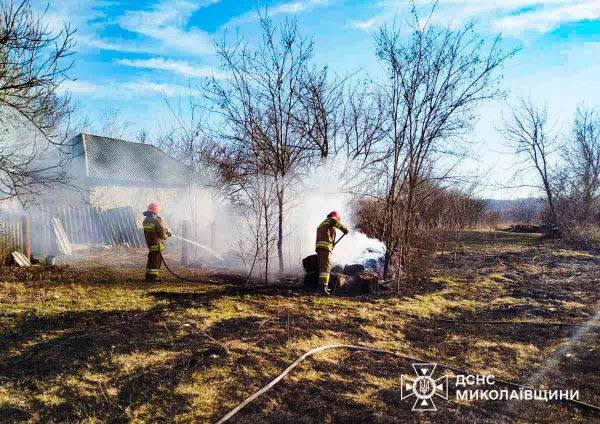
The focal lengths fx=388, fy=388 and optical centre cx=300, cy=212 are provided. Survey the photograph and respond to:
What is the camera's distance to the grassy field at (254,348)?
348 centimetres

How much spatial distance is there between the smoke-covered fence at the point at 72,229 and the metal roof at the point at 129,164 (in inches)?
253

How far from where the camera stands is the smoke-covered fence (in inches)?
371

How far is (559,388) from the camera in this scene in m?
4.13

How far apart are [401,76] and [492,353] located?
18.1 feet

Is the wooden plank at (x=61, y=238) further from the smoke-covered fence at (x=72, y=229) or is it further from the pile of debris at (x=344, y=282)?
the pile of debris at (x=344, y=282)

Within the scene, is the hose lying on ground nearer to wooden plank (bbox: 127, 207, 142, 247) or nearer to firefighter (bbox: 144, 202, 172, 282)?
firefighter (bbox: 144, 202, 172, 282)

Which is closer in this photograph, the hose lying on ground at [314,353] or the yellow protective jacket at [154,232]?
the hose lying on ground at [314,353]

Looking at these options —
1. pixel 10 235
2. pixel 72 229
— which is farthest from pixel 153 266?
pixel 72 229

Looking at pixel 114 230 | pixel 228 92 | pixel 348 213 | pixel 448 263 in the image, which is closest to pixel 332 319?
pixel 228 92

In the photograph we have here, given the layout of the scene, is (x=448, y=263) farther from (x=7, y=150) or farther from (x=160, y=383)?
(x=7, y=150)

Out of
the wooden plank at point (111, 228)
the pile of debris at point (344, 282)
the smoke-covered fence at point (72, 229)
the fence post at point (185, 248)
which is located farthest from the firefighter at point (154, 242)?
the wooden plank at point (111, 228)

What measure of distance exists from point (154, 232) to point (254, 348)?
463 cm

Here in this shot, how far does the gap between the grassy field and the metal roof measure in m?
14.4

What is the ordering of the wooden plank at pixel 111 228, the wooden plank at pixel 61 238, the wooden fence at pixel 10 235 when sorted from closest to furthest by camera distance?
the wooden fence at pixel 10 235
the wooden plank at pixel 61 238
the wooden plank at pixel 111 228
